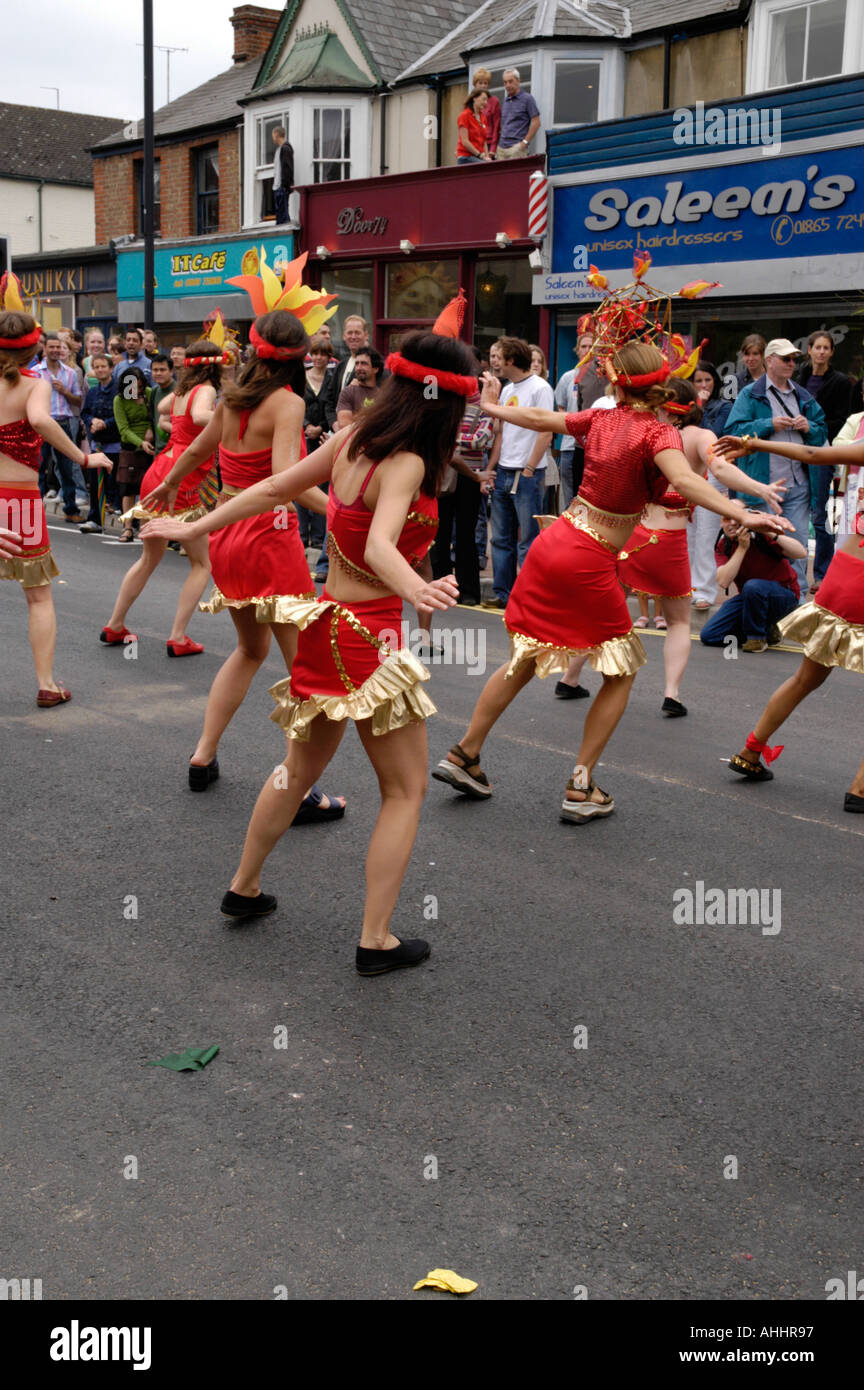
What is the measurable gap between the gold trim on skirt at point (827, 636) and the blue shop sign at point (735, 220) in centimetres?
1072

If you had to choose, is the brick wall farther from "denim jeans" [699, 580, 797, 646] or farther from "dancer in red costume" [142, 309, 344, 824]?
"dancer in red costume" [142, 309, 344, 824]

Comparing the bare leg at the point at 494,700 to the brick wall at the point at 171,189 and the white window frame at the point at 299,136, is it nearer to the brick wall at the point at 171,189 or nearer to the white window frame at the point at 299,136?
the white window frame at the point at 299,136

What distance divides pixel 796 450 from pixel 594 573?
98 cm

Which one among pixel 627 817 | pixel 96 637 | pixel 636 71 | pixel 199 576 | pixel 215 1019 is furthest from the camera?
pixel 636 71

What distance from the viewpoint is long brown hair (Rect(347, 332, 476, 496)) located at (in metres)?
3.98

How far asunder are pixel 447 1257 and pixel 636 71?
19.6 m

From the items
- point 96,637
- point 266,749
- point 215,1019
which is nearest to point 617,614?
point 266,749

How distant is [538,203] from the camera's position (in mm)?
19438

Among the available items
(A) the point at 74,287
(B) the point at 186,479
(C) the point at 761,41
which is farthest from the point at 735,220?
(A) the point at 74,287

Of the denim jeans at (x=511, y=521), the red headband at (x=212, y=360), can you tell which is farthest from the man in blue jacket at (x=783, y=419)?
the red headband at (x=212, y=360)

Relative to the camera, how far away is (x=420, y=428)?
4.00m

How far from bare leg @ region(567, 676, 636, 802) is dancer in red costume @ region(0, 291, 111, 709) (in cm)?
302

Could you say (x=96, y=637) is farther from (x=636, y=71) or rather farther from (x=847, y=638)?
(x=636, y=71)
